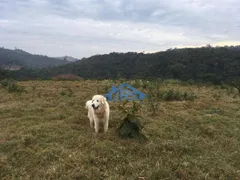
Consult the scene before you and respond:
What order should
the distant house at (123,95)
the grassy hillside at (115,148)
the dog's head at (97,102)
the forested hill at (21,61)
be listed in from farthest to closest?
the forested hill at (21,61) < the distant house at (123,95) < the dog's head at (97,102) < the grassy hillside at (115,148)

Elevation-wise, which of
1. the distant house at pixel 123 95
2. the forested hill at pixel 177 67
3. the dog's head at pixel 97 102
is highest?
the forested hill at pixel 177 67

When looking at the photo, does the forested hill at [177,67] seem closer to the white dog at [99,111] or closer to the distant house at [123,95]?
the distant house at [123,95]

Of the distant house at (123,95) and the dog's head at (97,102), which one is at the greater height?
the dog's head at (97,102)

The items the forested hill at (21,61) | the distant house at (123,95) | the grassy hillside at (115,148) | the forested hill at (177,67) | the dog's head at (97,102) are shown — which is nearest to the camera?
the grassy hillside at (115,148)

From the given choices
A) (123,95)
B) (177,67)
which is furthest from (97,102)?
(177,67)

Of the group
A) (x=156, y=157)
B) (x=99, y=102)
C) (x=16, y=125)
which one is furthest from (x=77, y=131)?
(x=156, y=157)

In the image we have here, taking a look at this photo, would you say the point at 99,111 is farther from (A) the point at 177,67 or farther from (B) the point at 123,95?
(A) the point at 177,67

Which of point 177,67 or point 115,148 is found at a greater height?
point 177,67

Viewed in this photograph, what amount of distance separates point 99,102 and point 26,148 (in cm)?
166

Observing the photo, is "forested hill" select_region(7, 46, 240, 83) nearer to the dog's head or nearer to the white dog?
the white dog

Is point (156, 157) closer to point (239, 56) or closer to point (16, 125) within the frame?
point (16, 125)

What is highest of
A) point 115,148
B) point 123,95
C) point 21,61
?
point 21,61

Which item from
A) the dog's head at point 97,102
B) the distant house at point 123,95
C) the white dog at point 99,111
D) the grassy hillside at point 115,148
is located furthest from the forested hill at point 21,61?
the dog's head at point 97,102

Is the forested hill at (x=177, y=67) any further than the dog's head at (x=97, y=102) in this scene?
Yes
